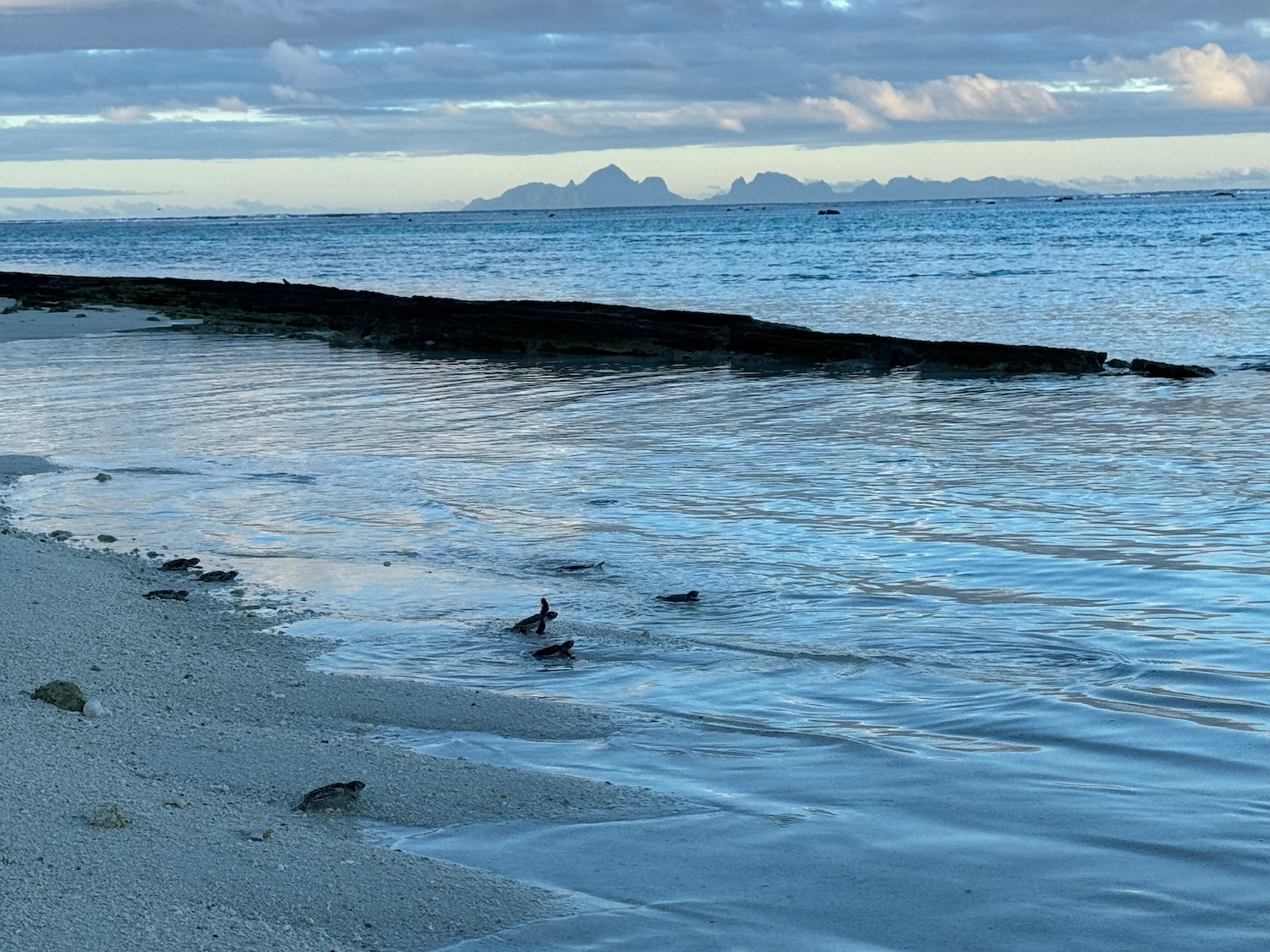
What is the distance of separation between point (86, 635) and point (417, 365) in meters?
13.5

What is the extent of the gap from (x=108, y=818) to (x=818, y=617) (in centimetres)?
343

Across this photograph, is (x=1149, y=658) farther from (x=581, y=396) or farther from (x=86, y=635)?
(x=581, y=396)

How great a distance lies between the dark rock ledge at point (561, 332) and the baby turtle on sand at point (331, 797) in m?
13.7

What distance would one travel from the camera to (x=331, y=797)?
3.89 m

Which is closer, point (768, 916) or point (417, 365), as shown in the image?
point (768, 916)

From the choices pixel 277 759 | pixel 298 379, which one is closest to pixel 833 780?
pixel 277 759

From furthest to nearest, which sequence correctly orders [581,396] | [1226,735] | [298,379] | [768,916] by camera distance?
[298,379]
[581,396]
[1226,735]
[768,916]

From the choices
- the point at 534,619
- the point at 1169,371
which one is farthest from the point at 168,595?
the point at 1169,371

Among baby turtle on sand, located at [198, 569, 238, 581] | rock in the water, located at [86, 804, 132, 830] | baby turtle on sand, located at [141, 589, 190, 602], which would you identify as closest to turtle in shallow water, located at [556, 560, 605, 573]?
baby turtle on sand, located at [198, 569, 238, 581]

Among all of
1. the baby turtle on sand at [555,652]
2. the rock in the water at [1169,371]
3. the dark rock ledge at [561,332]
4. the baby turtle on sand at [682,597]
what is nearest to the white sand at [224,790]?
the baby turtle on sand at [555,652]

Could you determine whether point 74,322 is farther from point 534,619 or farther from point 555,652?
point 555,652

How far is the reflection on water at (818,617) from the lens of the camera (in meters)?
3.47

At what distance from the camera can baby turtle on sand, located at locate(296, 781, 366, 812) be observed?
12.7 feet

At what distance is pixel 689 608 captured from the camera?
630 centimetres
